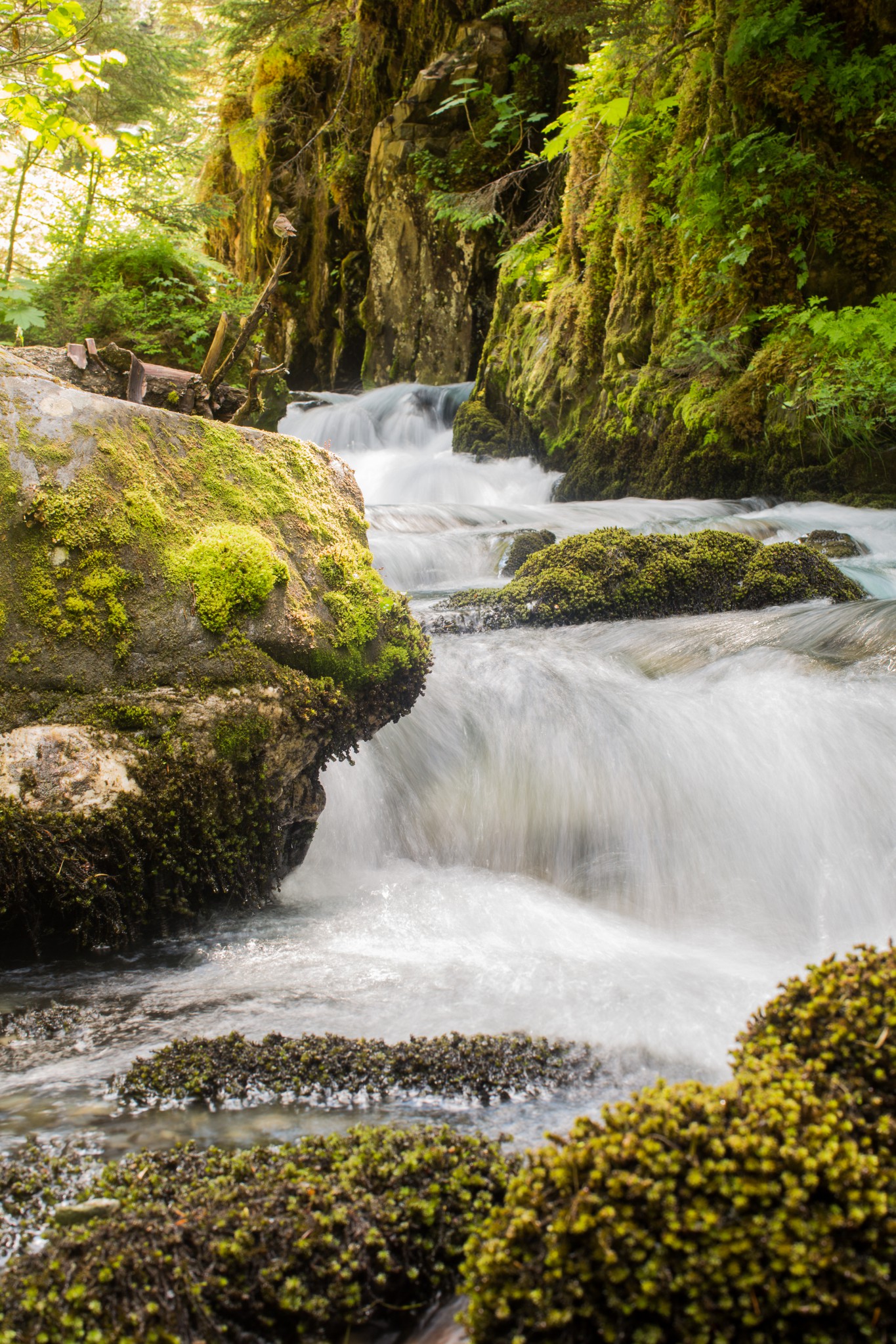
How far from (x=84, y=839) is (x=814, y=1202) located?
8.37 feet

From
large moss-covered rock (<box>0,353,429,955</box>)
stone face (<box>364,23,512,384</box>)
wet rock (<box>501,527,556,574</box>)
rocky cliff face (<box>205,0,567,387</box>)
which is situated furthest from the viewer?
stone face (<box>364,23,512,384</box>)

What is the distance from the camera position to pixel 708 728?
4848 millimetres

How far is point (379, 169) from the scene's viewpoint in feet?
58.9

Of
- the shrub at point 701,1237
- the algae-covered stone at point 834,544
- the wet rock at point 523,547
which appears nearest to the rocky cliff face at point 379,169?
the wet rock at point 523,547

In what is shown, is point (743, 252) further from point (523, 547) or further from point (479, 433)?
point (479, 433)

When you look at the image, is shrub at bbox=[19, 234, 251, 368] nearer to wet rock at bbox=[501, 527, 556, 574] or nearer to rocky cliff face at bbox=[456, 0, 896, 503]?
wet rock at bbox=[501, 527, 556, 574]

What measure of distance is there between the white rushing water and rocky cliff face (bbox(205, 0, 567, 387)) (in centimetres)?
1224

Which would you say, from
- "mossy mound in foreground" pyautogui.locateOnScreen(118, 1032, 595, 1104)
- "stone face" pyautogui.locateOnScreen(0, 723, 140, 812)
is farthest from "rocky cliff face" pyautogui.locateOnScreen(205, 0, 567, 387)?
"mossy mound in foreground" pyautogui.locateOnScreen(118, 1032, 595, 1104)

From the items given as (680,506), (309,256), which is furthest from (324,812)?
(309,256)

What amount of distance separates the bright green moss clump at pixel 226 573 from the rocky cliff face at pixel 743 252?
7.38 m

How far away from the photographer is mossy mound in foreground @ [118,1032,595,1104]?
2209 mm

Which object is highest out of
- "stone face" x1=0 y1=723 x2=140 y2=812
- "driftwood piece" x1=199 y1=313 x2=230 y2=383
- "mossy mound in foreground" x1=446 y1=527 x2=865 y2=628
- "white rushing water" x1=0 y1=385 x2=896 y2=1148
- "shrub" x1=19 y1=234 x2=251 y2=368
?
"shrub" x1=19 y1=234 x2=251 y2=368

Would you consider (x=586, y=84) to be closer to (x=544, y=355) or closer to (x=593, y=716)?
(x=544, y=355)

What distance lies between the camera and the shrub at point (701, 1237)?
1251mm
